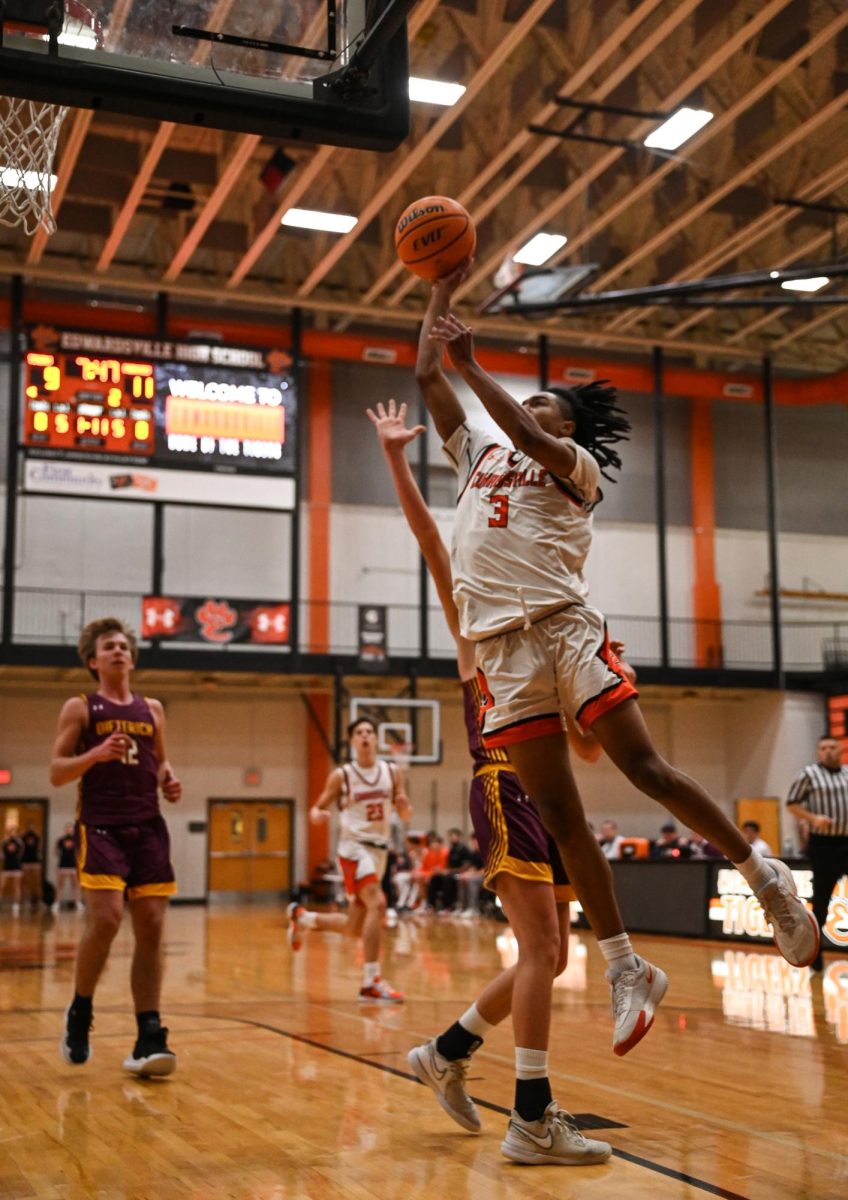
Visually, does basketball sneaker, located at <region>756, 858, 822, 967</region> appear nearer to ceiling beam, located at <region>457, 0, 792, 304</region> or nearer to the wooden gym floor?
the wooden gym floor

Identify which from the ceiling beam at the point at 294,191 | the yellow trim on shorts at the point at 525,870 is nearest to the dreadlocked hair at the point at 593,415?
the yellow trim on shorts at the point at 525,870

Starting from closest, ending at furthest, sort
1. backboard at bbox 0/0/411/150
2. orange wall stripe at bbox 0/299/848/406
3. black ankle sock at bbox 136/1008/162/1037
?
backboard at bbox 0/0/411/150 < black ankle sock at bbox 136/1008/162/1037 < orange wall stripe at bbox 0/299/848/406

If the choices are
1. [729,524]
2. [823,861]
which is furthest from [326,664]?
[823,861]

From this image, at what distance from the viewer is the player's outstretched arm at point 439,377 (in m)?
3.98

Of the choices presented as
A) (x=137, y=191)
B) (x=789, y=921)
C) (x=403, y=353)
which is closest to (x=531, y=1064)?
(x=789, y=921)

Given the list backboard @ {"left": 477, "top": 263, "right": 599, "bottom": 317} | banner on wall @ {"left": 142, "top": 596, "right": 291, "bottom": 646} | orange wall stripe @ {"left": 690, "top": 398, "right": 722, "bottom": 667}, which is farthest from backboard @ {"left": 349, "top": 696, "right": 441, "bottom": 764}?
backboard @ {"left": 477, "top": 263, "right": 599, "bottom": 317}

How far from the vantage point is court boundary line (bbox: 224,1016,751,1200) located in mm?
3343

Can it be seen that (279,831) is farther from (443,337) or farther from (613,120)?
(443,337)

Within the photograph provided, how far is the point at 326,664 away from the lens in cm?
2261

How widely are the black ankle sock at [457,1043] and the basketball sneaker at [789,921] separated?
108cm

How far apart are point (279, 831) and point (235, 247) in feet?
35.1

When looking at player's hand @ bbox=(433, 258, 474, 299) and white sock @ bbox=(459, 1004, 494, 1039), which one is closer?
player's hand @ bbox=(433, 258, 474, 299)

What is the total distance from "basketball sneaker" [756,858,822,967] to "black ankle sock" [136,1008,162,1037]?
268cm

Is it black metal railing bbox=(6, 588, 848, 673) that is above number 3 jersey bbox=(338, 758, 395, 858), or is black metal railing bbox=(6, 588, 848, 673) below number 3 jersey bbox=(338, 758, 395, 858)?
above
